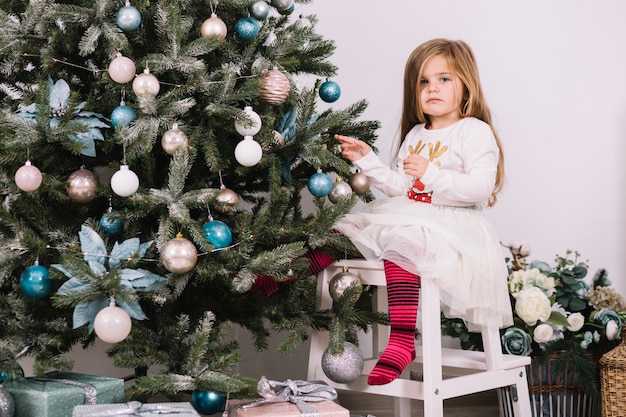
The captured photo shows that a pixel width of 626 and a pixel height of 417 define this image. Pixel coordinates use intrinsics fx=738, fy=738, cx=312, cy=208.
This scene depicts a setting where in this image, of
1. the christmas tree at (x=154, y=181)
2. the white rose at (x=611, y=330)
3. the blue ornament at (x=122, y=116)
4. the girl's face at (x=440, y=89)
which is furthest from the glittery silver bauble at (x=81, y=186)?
the white rose at (x=611, y=330)

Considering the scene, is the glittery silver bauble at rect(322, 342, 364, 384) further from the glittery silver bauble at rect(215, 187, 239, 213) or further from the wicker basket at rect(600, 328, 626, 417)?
the wicker basket at rect(600, 328, 626, 417)

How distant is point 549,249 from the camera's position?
8.53 ft

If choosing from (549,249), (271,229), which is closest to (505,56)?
(549,249)

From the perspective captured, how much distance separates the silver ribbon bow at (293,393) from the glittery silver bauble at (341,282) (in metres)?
0.24

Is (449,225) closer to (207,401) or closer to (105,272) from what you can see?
(207,401)

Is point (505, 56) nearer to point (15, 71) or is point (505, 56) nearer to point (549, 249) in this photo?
point (549, 249)

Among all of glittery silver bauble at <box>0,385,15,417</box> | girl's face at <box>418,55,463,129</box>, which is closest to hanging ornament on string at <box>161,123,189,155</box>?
glittery silver bauble at <box>0,385,15,417</box>

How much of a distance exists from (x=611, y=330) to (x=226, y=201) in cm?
111

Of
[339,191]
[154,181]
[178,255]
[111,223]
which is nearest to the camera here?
[178,255]

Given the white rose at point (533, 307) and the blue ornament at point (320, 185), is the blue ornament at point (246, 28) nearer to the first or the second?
the blue ornament at point (320, 185)

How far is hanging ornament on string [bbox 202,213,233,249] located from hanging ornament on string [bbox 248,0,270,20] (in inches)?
18.8

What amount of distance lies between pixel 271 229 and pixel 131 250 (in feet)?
0.98

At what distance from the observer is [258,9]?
1.60 m

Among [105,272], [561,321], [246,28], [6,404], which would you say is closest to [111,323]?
[105,272]
